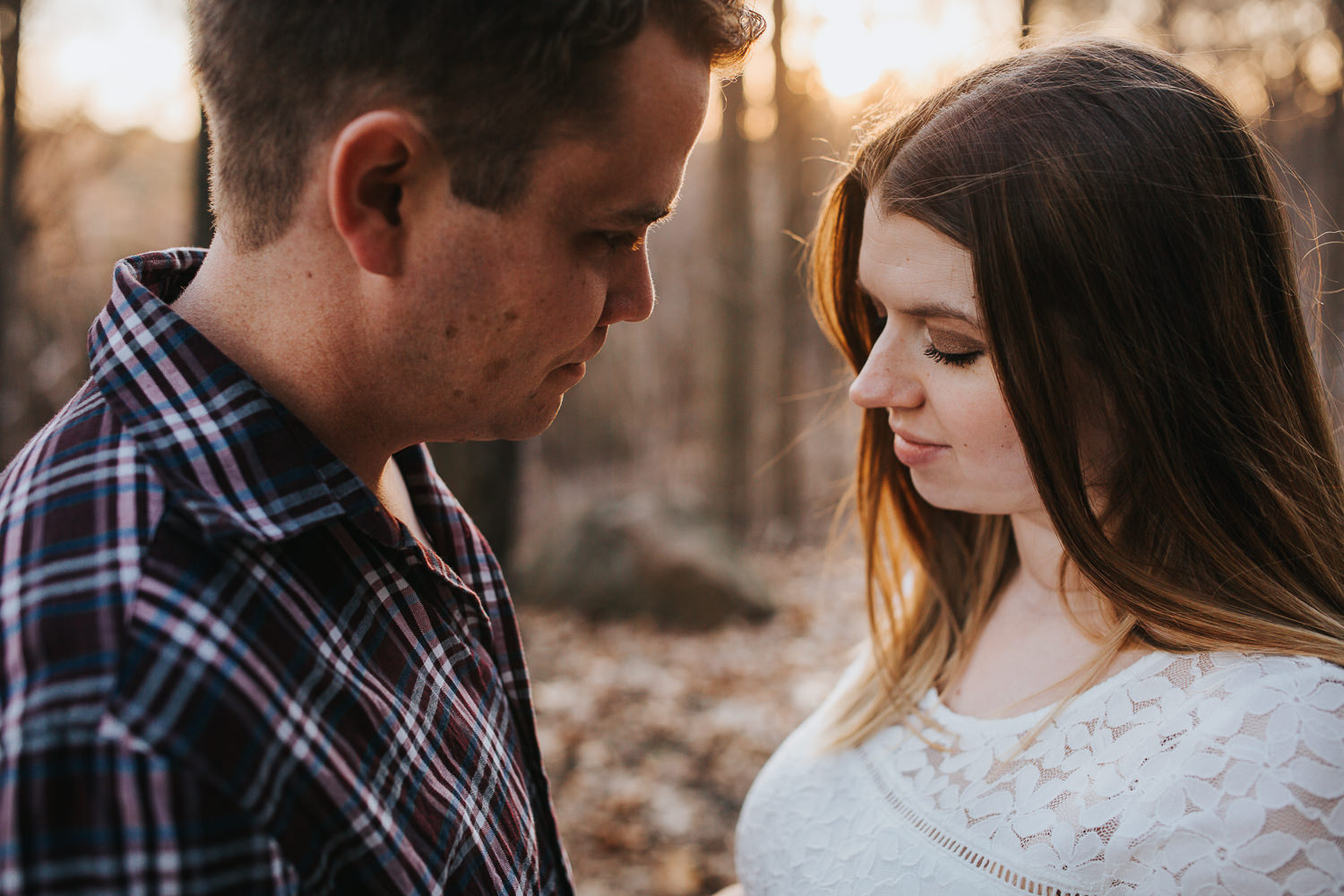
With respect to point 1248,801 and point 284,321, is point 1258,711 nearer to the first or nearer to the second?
point 1248,801

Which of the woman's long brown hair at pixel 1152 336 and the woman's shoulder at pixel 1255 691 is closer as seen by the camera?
the woman's shoulder at pixel 1255 691

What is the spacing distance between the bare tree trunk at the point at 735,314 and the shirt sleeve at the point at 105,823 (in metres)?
7.40

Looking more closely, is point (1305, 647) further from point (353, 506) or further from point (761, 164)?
point (761, 164)

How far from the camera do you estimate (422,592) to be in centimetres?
141

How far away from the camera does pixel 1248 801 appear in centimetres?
123

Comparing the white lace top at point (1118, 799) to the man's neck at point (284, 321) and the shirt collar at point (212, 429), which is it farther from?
the man's neck at point (284, 321)

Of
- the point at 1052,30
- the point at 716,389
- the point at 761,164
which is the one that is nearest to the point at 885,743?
the point at 1052,30

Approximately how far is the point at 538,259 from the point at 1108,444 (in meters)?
1.09

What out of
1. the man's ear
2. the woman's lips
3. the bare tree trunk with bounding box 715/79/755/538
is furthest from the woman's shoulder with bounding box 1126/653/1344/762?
the bare tree trunk with bounding box 715/79/755/538

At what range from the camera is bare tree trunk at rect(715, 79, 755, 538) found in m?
8.02

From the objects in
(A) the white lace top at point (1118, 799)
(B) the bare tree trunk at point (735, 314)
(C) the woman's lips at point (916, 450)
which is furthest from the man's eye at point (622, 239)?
(B) the bare tree trunk at point (735, 314)

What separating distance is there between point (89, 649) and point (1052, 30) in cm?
203

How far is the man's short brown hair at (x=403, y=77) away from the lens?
3.73 feet

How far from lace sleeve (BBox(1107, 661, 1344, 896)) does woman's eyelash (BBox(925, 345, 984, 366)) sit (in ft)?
2.18
